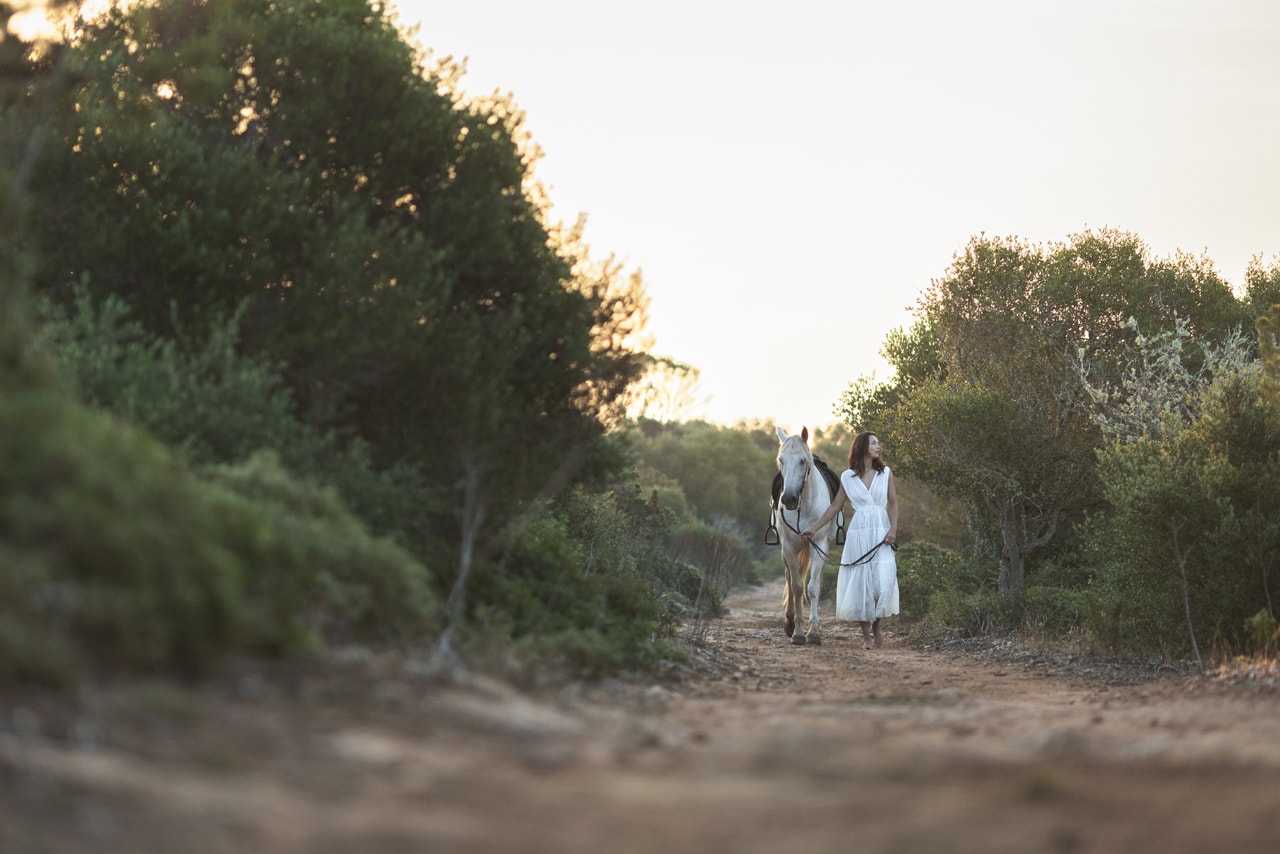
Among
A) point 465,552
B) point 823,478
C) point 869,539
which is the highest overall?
point 823,478

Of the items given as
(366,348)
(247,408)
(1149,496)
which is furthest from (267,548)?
(1149,496)

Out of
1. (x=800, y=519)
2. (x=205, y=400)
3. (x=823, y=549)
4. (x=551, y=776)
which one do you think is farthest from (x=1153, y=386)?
(x=551, y=776)

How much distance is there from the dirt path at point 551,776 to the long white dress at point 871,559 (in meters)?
9.56

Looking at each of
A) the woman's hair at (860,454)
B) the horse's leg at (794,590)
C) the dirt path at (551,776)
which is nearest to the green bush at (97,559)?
the dirt path at (551,776)

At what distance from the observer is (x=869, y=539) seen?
59.3 feet

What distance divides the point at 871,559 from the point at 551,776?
42.3ft

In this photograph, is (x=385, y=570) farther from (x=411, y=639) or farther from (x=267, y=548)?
(x=267, y=548)

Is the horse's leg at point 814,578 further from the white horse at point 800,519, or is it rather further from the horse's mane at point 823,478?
the horse's mane at point 823,478

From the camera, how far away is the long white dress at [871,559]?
1795cm

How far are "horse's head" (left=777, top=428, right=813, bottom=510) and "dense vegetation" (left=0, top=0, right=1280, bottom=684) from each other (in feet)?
9.31

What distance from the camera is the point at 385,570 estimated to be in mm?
8266

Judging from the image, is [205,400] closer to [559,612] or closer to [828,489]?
[559,612]

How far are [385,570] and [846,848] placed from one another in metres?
4.36

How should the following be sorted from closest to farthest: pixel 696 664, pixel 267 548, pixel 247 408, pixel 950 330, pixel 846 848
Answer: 1. pixel 846 848
2. pixel 267 548
3. pixel 247 408
4. pixel 696 664
5. pixel 950 330
